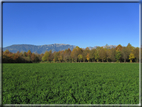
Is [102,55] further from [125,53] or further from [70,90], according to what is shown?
[70,90]

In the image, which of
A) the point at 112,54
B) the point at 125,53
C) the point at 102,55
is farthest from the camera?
the point at 102,55

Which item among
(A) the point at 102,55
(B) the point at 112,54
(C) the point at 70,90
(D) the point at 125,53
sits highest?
(D) the point at 125,53

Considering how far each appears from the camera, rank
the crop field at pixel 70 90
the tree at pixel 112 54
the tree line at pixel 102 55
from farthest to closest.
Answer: the tree at pixel 112 54 < the tree line at pixel 102 55 < the crop field at pixel 70 90

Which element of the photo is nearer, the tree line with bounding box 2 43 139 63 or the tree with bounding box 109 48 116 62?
the tree line with bounding box 2 43 139 63

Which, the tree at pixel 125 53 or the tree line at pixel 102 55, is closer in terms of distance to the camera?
the tree line at pixel 102 55

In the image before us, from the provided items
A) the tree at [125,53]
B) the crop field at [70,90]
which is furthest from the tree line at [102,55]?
the crop field at [70,90]

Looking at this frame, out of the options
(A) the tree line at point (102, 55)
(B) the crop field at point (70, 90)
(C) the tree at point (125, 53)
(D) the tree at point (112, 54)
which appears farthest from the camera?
(D) the tree at point (112, 54)

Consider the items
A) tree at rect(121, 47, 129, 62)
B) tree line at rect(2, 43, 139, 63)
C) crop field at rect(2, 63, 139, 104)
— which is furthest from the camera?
tree at rect(121, 47, 129, 62)

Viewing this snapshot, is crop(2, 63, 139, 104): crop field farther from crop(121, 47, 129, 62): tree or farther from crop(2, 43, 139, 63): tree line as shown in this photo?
crop(121, 47, 129, 62): tree

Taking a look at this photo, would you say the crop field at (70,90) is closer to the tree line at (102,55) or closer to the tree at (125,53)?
the tree line at (102,55)

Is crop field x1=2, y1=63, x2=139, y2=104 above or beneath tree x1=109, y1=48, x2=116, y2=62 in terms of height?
beneath

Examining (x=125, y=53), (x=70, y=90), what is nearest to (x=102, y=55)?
(x=125, y=53)

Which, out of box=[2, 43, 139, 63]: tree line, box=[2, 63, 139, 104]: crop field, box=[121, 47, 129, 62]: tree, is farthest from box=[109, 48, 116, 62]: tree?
box=[2, 63, 139, 104]: crop field

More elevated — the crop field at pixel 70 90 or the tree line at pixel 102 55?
the tree line at pixel 102 55
